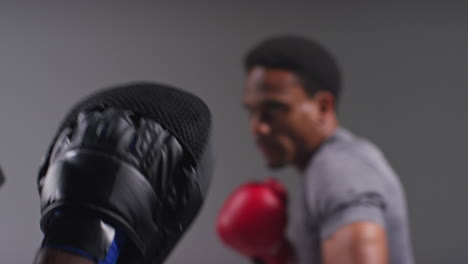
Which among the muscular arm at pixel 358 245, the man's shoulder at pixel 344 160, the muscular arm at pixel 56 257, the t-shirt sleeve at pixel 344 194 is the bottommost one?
the muscular arm at pixel 358 245

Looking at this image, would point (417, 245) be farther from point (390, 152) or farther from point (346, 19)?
point (346, 19)

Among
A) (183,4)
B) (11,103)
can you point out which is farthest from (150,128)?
(183,4)

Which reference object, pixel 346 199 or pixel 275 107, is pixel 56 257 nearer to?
pixel 346 199

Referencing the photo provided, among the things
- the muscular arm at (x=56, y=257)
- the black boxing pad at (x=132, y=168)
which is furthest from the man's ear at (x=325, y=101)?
the muscular arm at (x=56, y=257)

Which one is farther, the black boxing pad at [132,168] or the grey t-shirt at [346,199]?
the grey t-shirt at [346,199]

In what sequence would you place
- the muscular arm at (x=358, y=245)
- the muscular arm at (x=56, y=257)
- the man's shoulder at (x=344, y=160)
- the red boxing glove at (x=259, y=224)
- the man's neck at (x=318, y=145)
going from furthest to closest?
1. the red boxing glove at (x=259, y=224)
2. the man's neck at (x=318, y=145)
3. the man's shoulder at (x=344, y=160)
4. the muscular arm at (x=358, y=245)
5. the muscular arm at (x=56, y=257)

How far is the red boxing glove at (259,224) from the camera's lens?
1757mm

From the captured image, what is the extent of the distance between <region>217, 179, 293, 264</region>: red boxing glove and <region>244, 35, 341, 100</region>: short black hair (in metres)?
0.48

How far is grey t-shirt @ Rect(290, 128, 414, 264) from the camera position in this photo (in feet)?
3.67

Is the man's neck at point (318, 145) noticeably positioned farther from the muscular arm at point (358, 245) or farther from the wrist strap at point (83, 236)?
the wrist strap at point (83, 236)

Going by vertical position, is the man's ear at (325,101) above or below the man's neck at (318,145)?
above

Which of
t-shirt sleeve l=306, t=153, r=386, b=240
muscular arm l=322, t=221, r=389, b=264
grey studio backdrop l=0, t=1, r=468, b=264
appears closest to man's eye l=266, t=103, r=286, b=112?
t-shirt sleeve l=306, t=153, r=386, b=240

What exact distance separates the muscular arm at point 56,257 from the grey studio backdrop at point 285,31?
306cm

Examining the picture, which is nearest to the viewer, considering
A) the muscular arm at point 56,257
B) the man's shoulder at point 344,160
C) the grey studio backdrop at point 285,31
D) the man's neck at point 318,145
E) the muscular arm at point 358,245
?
the muscular arm at point 56,257
